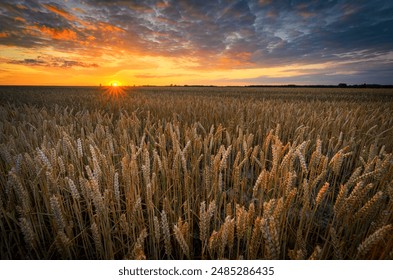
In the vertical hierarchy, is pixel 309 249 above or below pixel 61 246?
below

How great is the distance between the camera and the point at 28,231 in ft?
2.76

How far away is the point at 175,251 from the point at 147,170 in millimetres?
515
